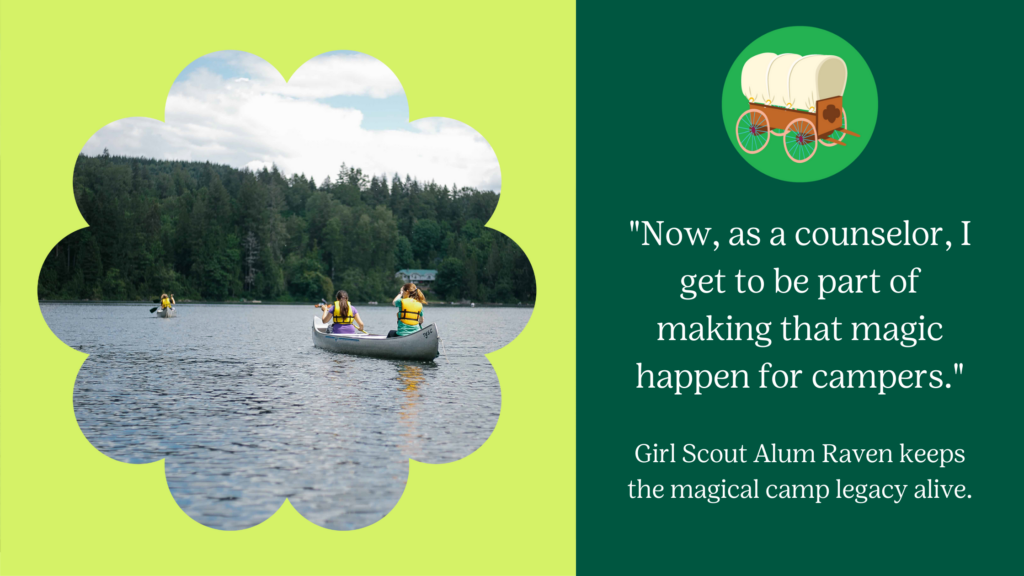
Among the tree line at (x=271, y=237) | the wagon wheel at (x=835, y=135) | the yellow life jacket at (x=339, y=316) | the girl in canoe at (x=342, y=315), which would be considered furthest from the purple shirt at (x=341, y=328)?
the wagon wheel at (x=835, y=135)

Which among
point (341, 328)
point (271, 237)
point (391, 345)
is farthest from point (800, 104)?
point (341, 328)

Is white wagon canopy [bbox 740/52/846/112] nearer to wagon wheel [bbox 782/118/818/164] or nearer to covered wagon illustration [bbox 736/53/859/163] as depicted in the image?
covered wagon illustration [bbox 736/53/859/163]

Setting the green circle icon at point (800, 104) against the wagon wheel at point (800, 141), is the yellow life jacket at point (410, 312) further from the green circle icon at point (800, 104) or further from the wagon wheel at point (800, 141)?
the wagon wheel at point (800, 141)

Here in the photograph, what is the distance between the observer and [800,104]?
8.11 m

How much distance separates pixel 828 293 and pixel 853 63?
7.79 ft

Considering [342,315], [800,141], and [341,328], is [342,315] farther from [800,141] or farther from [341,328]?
[800,141]

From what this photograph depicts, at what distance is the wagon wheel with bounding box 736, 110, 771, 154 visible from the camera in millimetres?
8219

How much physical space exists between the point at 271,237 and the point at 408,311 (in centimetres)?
404

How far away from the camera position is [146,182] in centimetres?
1727

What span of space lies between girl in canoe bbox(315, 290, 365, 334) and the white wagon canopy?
17.9 meters

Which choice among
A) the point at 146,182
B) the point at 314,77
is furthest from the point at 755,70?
the point at 146,182

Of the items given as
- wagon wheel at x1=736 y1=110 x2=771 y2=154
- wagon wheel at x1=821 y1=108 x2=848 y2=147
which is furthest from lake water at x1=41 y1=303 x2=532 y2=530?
wagon wheel at x1=821 y1=108 x2=848 y2=147

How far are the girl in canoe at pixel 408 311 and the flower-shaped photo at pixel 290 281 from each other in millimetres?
66

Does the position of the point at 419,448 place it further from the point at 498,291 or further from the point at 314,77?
the point at 314,77
